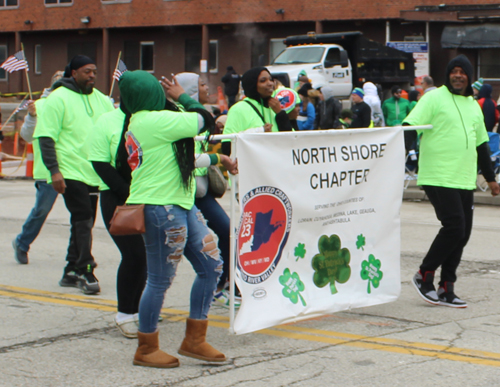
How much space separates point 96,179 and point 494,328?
343 cm

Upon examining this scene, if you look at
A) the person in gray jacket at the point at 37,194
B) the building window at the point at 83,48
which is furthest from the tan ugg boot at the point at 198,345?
the building window at the point at 83,48

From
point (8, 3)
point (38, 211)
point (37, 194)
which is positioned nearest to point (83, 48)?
point (8, 3)

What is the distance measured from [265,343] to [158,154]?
1.51 m

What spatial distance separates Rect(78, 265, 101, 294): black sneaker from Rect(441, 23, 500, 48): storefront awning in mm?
24137

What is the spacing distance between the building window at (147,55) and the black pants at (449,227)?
108 ft

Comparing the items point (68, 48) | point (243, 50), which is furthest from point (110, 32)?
point (243, 50)

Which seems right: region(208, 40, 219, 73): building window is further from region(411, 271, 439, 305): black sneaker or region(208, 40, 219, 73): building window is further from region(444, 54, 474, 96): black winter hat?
region(411, 271, 439, 305): black sneaker

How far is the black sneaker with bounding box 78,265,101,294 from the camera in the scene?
21.5ft

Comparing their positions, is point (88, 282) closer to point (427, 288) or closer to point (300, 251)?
point (300, 251)

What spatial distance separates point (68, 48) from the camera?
39781 millimetres

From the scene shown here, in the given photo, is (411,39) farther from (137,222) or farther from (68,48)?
(137,222)

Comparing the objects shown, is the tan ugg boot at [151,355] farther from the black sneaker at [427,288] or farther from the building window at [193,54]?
the building window at [193,54]

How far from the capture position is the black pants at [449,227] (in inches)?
240

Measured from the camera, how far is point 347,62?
2502 centimetres
